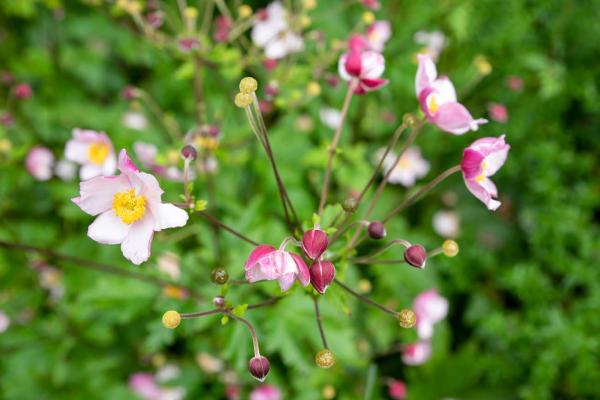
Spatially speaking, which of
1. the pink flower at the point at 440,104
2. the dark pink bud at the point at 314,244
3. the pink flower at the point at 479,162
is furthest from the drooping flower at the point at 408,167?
the dark pink bud at the point at 314,244

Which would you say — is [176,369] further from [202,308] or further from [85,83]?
[85,83]

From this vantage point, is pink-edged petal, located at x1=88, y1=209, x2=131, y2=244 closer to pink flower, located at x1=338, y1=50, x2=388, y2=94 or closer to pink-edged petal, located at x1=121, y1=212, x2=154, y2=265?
pink-edged petal, located at x1=121, y1=212, x2=154, y2=265

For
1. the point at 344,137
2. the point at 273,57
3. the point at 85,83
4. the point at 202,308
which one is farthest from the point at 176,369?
the point at 85,83

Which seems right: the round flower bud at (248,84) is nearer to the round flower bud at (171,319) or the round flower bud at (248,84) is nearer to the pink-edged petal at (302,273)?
the pink-edged petal at (302,273)

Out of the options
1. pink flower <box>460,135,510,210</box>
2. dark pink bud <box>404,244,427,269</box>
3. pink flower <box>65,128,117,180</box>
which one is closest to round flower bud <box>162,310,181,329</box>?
dark pink bud <box>404,244,427,269</box>

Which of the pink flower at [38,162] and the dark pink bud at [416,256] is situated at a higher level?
the dark pink bud at [416,256]

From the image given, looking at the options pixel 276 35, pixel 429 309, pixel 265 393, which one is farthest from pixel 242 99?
pixel 265 393

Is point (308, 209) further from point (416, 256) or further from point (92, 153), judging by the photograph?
point (416, 256)
